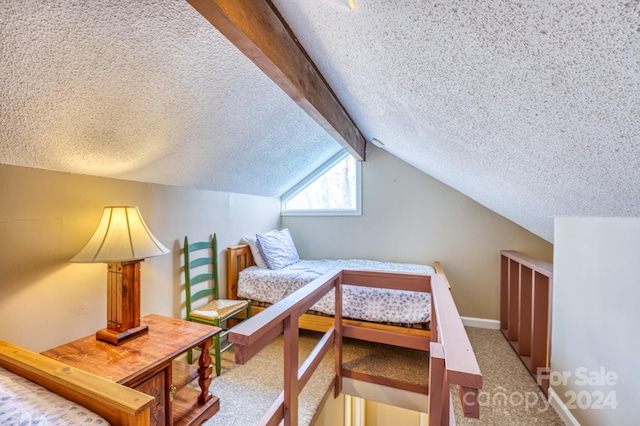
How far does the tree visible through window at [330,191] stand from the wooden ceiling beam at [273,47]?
5.65ft

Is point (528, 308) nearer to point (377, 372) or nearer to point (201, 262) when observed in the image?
point (377, 372)

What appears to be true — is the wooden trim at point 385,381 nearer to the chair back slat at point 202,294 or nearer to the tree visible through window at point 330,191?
the chair back slat at point 202,294

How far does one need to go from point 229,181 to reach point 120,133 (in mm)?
1231

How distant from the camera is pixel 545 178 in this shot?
4.31 feet

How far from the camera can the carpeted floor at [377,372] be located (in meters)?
1.77

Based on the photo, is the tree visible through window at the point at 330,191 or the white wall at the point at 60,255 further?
the tree visible through window at the point at 330,191

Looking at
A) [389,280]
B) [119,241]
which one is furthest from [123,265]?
[389,280]

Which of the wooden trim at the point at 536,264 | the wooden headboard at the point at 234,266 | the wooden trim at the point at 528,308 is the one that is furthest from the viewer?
the wooden headboard at the point at 234,266

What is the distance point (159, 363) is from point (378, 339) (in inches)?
52.9

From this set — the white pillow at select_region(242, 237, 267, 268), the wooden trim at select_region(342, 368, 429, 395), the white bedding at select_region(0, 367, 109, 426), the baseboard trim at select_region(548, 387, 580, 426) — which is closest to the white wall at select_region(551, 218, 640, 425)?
the baseboard trim at select_region(548, 387, 580, 426)

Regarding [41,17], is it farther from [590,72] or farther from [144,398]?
[590,72]

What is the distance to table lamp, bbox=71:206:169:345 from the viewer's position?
148cm

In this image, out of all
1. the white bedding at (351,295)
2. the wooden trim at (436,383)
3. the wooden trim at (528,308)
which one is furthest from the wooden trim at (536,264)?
the wooden trim at (436,383)

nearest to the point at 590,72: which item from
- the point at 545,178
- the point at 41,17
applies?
the point at 545,178
